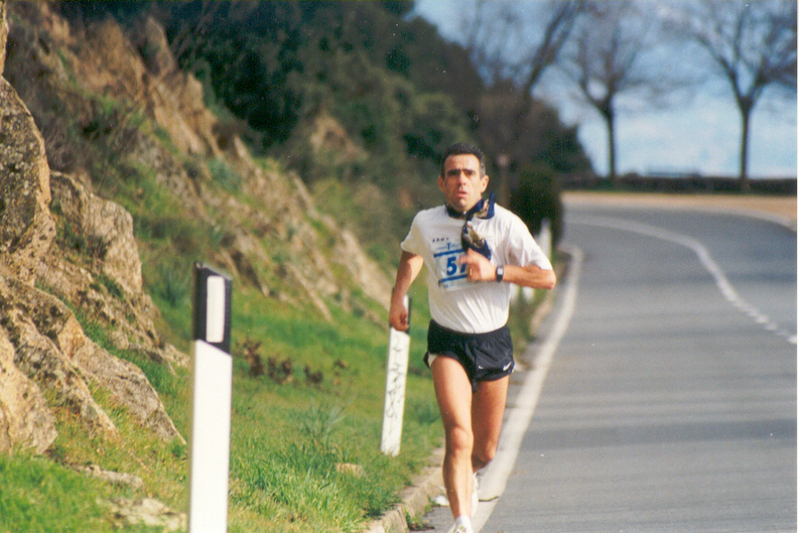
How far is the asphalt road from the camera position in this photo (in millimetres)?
6270

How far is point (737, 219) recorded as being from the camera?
43938 millimetres

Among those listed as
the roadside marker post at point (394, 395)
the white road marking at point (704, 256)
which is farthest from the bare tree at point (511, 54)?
the roadside marker post at point (394, 395)

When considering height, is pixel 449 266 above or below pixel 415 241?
below

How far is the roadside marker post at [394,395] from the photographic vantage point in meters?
7.20

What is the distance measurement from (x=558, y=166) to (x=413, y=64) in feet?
130

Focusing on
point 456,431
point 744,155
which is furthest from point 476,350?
point 744,155

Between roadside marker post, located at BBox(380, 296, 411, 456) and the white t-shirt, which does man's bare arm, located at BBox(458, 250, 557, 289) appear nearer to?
the white t-shirt

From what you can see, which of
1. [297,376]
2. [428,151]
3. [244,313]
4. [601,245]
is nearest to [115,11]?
[244,313]

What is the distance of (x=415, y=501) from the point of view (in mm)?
6348

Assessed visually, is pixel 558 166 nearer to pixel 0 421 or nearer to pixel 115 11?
pixel 115 11

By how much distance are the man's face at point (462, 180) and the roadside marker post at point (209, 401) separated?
1.54 metres

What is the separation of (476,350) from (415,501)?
1.60 meters

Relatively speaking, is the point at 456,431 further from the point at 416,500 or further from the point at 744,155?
the point at 744,155

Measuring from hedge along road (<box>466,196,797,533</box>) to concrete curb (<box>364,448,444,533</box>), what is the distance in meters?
0.34
